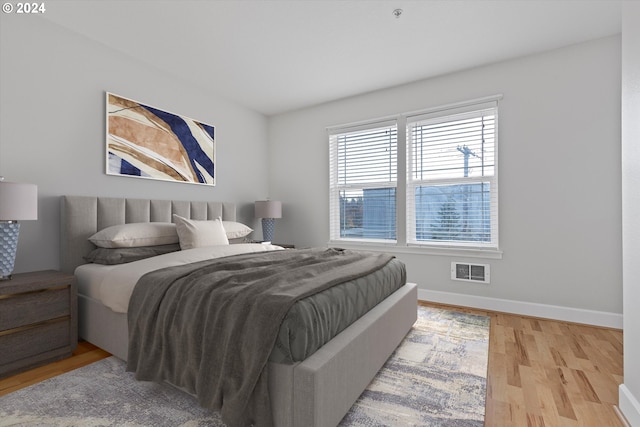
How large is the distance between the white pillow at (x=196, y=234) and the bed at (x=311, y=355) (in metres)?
0.56

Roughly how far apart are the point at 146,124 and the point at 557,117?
417cm

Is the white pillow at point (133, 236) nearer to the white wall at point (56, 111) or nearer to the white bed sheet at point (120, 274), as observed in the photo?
the white bed sheet at point (120, 274)

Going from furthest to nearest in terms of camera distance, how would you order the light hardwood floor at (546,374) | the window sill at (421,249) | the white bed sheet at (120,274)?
the window sill at (421,249) → the white bed sheet at (120,274) → the light hardwood floor at (546,374)

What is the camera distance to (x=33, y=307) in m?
1.98

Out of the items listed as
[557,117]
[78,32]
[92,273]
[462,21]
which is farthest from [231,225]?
[557,117]

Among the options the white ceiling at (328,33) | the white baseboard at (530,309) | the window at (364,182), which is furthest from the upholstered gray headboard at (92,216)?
the white baseboard at (530,309)

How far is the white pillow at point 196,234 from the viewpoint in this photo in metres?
2.79

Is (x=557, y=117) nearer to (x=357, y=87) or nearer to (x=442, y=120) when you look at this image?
(x=442, y=120)

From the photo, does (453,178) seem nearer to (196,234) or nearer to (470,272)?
(470,272)

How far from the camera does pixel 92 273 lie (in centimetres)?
231

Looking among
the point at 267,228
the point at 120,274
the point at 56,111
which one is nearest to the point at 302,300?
the point at 120,274

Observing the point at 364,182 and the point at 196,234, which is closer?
the point at 196,234

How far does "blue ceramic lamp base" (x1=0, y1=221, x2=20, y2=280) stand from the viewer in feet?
6.61

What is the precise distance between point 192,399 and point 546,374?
A: 86.1 inches
